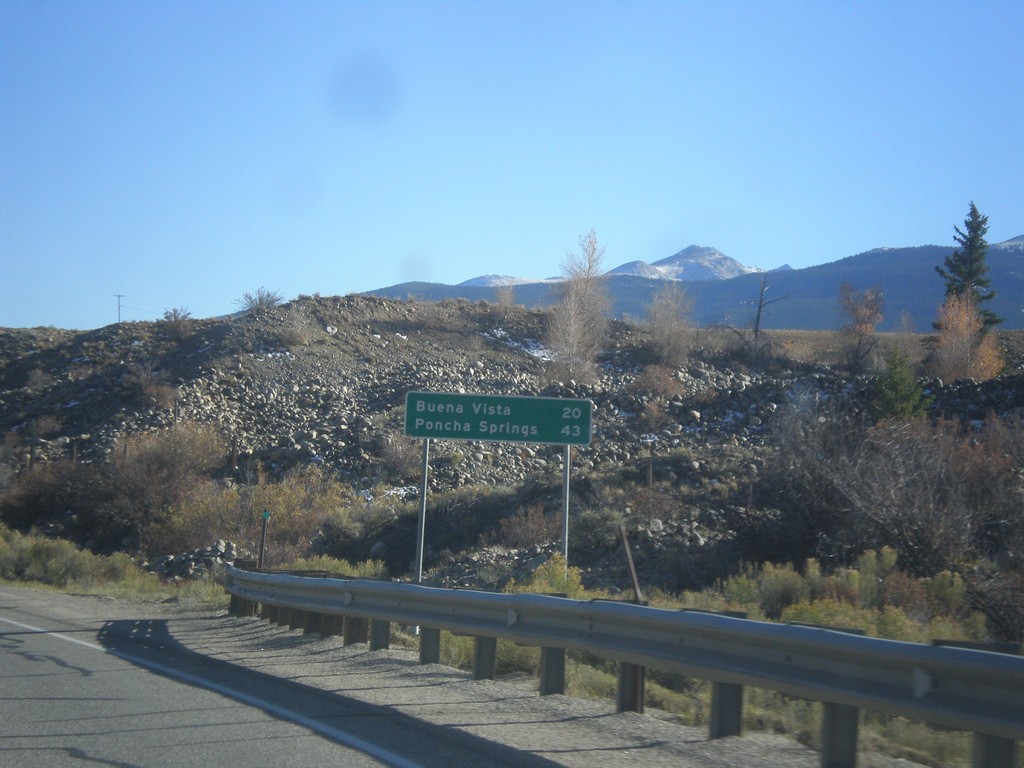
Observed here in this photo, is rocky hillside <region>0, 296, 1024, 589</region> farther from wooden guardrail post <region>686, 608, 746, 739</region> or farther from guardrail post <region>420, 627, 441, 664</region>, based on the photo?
wooden guardrail post <region>686, 608, 746, 739</region>

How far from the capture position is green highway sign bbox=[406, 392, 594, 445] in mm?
14742

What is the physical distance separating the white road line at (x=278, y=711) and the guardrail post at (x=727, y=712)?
2250mm

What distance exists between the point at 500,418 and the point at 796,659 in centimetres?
903

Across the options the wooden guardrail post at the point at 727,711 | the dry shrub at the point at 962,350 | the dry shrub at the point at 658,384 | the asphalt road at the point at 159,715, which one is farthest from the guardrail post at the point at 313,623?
the dry shrub at the point at 962,350

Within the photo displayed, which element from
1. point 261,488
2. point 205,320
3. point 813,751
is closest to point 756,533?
point 813,751

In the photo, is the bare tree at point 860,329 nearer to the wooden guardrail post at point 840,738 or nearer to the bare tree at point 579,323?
the bare tree at point 579,323

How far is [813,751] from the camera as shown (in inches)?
267

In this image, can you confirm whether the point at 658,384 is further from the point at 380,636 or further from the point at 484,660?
the point at 484,660

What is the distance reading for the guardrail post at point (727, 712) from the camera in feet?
23.2

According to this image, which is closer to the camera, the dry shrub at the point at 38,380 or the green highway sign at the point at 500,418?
the green highway sign at the point at 500,418

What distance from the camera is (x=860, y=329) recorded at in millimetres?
64875

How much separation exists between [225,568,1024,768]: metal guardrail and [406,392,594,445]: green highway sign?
17.7 feet

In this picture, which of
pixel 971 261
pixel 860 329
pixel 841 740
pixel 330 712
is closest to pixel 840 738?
pixel 841 740

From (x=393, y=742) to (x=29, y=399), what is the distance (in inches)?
1754
